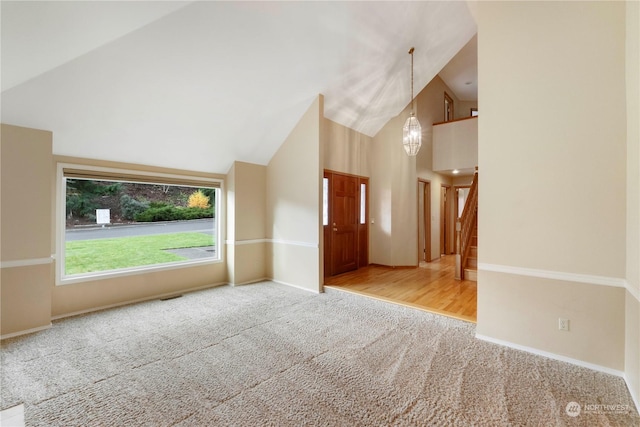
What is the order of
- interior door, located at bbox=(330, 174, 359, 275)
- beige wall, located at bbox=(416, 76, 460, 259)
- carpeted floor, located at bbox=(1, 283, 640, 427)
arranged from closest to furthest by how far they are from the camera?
1. carpeted floor, located at bbox=(1, 283, 640, 427)
2. interior door, located at bbox=(330, 174, 359, 275)
3. beige wall, located at bbox=(416, 76, 460, 259)

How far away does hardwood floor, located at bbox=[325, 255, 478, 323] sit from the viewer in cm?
353

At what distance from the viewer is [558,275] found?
244cm

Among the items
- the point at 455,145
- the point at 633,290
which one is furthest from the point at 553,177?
the point at 455,145

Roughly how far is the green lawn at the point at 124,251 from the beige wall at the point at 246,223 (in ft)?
A: 2.26

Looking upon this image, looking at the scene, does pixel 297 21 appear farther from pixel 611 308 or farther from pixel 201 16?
pixel 611 308

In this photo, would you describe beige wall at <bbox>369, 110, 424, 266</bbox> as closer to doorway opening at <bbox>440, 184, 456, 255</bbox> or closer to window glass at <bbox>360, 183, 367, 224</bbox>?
window glass at <bbox>360, 183, 367, 224</bbox>

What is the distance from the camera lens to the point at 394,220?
605 cm

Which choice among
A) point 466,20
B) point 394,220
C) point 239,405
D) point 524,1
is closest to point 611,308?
point 524,1

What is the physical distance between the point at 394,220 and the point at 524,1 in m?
4.12

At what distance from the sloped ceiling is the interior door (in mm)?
1446

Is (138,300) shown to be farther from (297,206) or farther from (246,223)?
(297,206)

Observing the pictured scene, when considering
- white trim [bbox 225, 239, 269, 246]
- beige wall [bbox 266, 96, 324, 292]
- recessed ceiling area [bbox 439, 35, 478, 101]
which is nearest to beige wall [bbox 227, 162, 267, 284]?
white trim [bbox 225, 239, 269, 246]

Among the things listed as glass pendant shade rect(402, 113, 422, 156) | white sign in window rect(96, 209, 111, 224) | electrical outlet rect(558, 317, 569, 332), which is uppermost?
glass pendant shade rect(402, 113, 422, 156)

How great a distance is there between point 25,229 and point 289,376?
10.9ft
